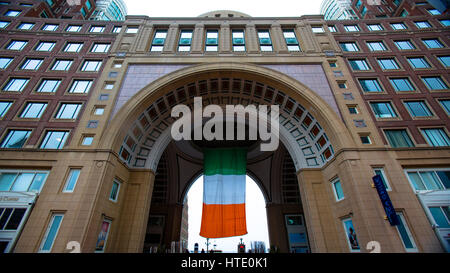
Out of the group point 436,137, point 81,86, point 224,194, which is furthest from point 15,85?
point 436,137

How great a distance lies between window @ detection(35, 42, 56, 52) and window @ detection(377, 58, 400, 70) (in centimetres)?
4079

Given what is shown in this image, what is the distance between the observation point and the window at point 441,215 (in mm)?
13648

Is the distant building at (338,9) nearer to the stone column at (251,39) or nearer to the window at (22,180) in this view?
the stone column at (251,39)

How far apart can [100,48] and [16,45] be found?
10383 mm

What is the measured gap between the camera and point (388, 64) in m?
22.3

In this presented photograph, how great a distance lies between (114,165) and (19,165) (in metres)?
7.51

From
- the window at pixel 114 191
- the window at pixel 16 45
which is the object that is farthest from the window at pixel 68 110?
the window at pixel 16 45

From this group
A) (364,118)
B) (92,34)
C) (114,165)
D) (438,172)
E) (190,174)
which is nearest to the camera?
(438,172)

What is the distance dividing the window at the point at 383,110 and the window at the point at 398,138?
5.63 feet

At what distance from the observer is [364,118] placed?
1816cm

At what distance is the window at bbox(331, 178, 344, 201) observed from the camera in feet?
55.2

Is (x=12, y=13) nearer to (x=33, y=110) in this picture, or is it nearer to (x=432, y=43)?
(x=33, y=110)

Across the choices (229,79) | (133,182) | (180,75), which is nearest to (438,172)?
(229,79)

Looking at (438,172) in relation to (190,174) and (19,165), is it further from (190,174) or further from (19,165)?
(19,165)
